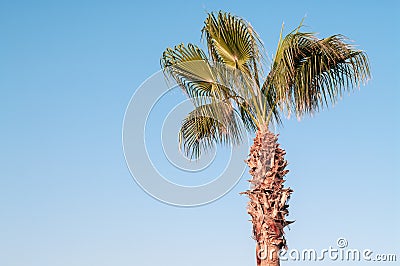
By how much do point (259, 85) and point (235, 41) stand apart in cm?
92

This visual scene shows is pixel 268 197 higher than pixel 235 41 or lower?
lower

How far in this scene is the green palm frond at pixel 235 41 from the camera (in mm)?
11242

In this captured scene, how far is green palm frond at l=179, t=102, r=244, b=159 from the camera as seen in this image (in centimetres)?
1172

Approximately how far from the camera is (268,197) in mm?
10477

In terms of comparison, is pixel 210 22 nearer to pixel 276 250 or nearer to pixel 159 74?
pixel 159 74

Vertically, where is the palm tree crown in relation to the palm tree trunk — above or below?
above

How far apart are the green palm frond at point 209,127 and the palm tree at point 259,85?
0.07 ft

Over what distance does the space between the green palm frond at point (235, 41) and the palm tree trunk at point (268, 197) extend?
139 cm

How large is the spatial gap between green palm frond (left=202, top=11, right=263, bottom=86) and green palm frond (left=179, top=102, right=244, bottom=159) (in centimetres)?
82

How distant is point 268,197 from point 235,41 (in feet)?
9.65

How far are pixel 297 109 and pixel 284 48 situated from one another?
1.11 m

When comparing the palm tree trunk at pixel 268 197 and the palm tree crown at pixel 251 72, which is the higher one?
the palm tree crown at pixel 251 72

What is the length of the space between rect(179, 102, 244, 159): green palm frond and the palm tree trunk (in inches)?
41.0

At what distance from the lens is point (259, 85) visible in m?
11.4
